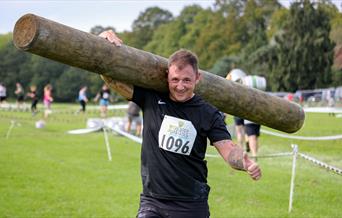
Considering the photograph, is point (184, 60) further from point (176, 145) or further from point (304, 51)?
point (304, 51)

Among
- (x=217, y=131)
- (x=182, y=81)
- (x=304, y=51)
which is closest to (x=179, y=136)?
(x=217, y=131)

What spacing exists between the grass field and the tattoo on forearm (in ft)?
12.2

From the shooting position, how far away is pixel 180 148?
3.90m

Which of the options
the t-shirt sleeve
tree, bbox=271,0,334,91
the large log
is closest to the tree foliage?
tree, bbox=271,0,334,91

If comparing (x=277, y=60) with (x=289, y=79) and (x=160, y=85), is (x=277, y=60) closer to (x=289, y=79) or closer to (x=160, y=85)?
(x=289, y=79)

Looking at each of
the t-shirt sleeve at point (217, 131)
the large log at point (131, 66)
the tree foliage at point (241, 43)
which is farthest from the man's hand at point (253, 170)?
the tree foliage at point (241, 43)

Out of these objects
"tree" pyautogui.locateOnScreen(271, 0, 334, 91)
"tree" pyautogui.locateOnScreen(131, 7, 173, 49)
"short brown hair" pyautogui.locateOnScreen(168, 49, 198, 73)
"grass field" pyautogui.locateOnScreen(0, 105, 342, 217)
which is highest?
"tree" pyautogui.locateOnScreen(131, 7, 173, 49)

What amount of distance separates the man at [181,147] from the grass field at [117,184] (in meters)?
3.46

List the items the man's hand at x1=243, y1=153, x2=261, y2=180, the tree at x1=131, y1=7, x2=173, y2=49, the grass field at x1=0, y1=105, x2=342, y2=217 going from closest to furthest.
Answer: the man's hand at x1=243, y1=153, x2=261, y2=180 < the grass field at x1=0, y1=105, x2=342, y2=217 < the tree at x1=131, y1=7, x2=173, y2=49

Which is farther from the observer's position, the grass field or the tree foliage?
the tree foliage

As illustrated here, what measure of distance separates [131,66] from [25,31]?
2.85 feet

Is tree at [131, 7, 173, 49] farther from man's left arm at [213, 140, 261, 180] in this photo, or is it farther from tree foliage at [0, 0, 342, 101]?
man's left arm at [213, 140, 261, 180]

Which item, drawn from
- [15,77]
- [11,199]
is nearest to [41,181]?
[11,199]

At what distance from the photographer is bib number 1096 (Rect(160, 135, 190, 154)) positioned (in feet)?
12.8
